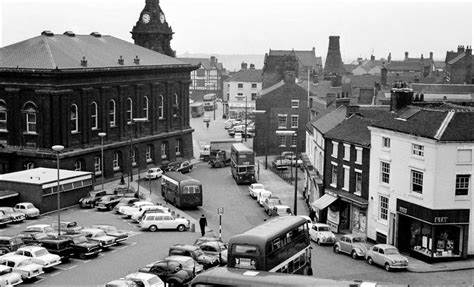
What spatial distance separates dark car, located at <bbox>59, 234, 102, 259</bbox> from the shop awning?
18156 millimetres

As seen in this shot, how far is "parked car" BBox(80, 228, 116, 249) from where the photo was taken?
43.2m

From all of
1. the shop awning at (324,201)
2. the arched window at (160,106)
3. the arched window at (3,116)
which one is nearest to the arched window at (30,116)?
the arched window at (3,116)

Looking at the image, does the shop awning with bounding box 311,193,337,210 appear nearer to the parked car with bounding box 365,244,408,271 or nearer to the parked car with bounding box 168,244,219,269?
the parked car with bounding box 365,244,408,271

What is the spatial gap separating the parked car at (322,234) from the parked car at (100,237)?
13.4m

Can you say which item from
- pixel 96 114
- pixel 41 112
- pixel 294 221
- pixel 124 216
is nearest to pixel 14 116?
pixel 41 112

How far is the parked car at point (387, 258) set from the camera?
40.2 metres

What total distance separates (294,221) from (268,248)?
13.6ft

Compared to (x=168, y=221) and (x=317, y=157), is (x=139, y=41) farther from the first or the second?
(x=168, y=221)

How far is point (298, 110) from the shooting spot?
92.8 m

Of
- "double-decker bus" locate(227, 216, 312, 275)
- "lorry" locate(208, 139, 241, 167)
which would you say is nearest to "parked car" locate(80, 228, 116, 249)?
"double-decker bus" locate(227, 216, 312, 275)

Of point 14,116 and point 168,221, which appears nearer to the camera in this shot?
point 168,221

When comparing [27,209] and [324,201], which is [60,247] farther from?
[324,201]

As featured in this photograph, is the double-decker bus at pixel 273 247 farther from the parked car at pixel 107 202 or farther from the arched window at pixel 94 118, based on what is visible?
the arched window at pixel 94 118

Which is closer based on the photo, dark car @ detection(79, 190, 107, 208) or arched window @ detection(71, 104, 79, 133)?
dark car @ detection(79, 190, 107, 208)
